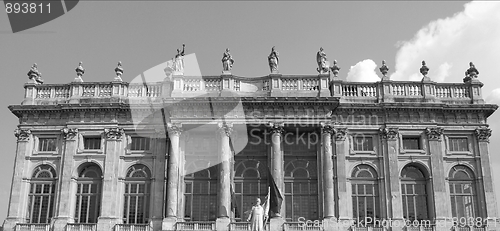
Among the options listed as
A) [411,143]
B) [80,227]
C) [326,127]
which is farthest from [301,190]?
[80,227]

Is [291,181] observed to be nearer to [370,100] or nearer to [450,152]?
[370,100]

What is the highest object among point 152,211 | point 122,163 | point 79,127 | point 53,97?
point 53,97

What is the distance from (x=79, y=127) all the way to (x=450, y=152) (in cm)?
2294

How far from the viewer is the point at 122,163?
3316cm

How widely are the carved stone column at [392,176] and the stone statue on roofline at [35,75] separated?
2227cm

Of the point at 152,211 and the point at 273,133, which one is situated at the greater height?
the point at 273,133

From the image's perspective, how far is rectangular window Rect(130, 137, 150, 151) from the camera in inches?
1319

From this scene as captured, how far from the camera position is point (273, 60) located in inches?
1335

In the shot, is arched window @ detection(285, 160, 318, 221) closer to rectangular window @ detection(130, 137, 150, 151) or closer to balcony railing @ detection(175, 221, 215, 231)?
balcony railing @ detection(175, 221, 215, 231)

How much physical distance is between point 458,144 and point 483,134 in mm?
1566

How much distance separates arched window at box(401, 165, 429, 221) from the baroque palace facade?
0.07m

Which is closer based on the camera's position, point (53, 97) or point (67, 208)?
point (67, 208)

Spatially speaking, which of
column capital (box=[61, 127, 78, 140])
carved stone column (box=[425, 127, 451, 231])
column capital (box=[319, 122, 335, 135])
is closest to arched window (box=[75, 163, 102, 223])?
column capital (box=[61, 127, 78, 140])

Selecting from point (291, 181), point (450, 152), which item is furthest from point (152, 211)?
point (450, 152)
